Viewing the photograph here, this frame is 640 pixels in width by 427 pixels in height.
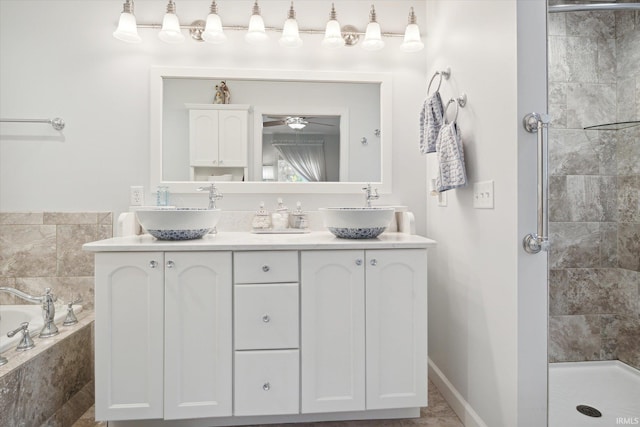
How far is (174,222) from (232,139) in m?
0.73

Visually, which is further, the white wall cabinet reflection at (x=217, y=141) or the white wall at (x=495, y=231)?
the white wall cabinet reflection at (x=217, y=141)

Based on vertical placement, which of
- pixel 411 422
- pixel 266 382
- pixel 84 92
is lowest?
pixel 411 422

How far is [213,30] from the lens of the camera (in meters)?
1.91

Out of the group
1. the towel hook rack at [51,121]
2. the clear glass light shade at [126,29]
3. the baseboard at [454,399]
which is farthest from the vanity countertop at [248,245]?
the clear glass light shade at [126,29]

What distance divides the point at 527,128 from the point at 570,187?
3.49 ft

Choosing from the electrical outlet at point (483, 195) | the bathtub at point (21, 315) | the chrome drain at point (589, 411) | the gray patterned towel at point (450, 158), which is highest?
the gray patterned towel at point (450, 158)

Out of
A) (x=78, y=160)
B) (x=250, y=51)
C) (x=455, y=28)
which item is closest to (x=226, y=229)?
(x=78, y=160)

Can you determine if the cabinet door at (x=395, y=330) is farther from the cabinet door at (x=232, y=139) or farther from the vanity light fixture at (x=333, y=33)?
the vanity light fixture at (x=333, y=33)

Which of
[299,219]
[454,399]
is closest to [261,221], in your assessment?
[299,219]

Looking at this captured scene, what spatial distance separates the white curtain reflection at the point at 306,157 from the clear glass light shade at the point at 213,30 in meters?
0.68

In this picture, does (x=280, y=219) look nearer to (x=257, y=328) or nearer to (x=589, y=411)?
(x=257, y=328)

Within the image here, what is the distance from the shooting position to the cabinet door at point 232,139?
2.01 m

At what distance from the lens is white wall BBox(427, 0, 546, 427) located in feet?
3.94

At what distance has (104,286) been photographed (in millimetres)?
1409
